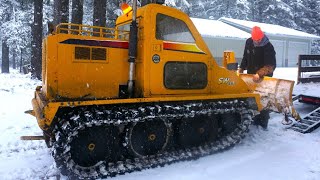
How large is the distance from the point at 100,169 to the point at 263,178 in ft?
8.21

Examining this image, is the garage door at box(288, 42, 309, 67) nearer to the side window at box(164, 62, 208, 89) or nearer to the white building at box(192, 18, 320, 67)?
the white building at box(192, 18, 320, 67)

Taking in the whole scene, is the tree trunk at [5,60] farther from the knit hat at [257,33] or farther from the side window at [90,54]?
the side window at [90,54]

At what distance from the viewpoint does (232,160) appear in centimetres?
→ 572

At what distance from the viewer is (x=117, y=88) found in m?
5.61

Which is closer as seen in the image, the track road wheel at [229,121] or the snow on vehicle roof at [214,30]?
the track road wheel at [229,121]

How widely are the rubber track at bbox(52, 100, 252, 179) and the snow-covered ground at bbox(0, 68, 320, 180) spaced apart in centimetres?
15

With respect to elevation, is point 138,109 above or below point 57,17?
below

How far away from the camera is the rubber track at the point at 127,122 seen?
479 centimetres

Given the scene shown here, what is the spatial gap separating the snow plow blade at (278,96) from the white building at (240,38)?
2013cm

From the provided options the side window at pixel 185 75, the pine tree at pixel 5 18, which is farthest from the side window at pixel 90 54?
the pine tree at pixel 5 18

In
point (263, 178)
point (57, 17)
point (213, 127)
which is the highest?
point (57, 17)

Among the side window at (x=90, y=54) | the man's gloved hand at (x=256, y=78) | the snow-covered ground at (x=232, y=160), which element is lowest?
the snow-covered ground at (x=232, y=160)

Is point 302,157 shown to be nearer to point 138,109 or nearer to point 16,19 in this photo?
point 138,109

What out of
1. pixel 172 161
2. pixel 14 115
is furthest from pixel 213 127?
pixel 14 115
